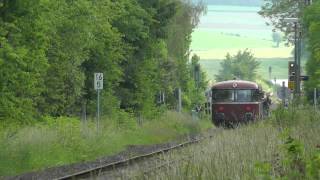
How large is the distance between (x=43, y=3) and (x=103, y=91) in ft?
43.7

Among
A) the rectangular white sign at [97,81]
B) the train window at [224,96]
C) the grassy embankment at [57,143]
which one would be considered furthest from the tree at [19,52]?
the train window at [224,96]

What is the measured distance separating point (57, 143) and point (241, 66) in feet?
412

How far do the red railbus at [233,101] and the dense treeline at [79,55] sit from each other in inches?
164

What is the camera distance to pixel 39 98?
27281 mm

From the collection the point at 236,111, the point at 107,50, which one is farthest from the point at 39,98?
the point at 236,111

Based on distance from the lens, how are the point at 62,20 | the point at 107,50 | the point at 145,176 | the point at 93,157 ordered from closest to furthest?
Result: the point at 145,176 → the point at 93,157 → the point at 62,20 → the point at 107,50

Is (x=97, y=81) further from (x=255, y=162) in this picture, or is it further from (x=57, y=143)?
(x=255, y=162)

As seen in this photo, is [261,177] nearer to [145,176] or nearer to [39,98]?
[145,176]

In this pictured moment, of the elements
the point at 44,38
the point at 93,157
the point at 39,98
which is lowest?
the point at 93,157

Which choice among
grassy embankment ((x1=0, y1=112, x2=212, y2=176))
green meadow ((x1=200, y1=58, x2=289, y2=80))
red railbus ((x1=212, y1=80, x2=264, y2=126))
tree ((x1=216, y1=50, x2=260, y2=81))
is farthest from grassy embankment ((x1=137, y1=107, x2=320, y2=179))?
green meadow ((x1=200, y1=58, x2=289, y2=80))

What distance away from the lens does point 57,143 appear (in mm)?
22562

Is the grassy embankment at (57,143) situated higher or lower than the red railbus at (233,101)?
lower

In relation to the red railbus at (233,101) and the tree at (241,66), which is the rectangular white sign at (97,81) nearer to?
the red railbus at (233,101)

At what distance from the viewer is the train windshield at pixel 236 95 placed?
39625 mm
